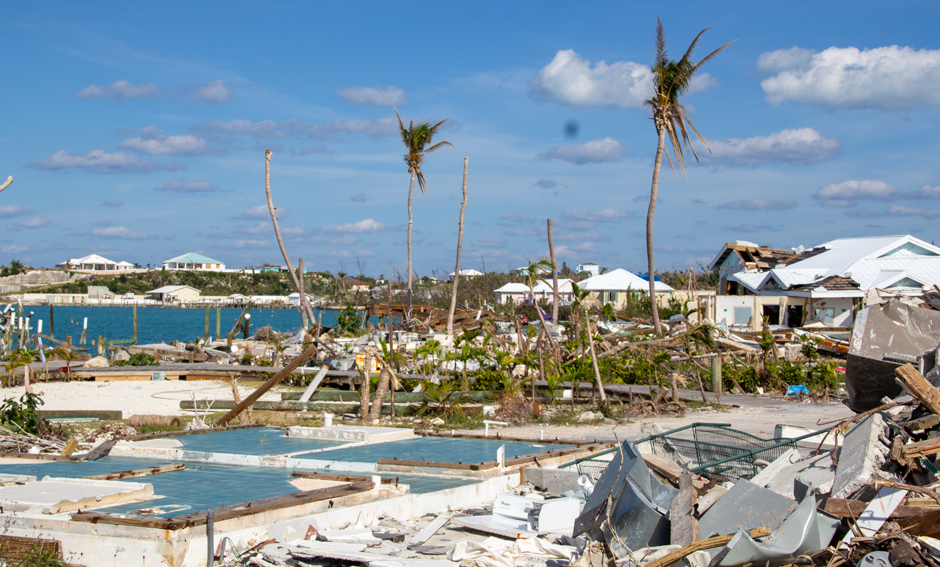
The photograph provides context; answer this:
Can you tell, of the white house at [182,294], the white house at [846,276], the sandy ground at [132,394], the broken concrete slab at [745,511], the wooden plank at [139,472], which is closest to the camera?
the broken concrete slab at [745,511]

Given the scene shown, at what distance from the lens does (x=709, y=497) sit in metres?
6.08

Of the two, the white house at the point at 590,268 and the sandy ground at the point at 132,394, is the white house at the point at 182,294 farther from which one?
the sandy ground at the point at 132,394

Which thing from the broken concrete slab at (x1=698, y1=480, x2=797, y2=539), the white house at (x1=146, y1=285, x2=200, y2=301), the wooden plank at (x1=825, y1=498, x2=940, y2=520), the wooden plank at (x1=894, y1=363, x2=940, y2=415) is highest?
the white house at (x1=146, y1=285, x2=200, y2=301)

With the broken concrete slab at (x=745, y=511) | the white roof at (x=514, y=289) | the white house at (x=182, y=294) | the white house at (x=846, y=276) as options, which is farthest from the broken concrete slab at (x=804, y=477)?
the white house at (x=182, y=294)

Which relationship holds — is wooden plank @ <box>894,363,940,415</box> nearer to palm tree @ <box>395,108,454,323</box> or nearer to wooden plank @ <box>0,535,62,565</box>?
wooden plank @ <box>0,535,62,565</box>

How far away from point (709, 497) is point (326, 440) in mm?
6991

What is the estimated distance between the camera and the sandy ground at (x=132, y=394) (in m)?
18.6

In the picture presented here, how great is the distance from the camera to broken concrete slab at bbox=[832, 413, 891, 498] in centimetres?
570

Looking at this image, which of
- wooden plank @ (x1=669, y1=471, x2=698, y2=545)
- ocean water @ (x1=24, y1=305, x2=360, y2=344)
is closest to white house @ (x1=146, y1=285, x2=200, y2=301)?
ocean water @ (x1=24, y1=305, x2=360, y2=344)

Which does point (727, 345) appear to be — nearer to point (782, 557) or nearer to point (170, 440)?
point (170, 440)

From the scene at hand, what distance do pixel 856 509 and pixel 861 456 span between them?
0.75 meters

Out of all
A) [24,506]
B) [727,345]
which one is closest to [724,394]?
[727,345]

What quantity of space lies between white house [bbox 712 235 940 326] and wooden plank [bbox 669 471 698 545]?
81.0 feet

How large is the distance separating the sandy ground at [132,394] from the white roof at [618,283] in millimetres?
27402
